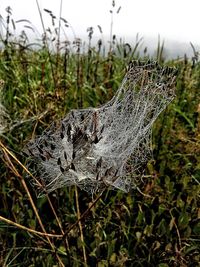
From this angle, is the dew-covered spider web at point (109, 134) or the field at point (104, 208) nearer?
the dew-covered spider web at point (109, 134)

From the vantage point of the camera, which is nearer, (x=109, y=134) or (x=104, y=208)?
(x=109, y=134)

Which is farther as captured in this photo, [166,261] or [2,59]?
[2,59]

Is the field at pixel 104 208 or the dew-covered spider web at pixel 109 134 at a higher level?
the dew-covered spider web at pixel 109 134

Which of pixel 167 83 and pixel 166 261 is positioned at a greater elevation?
pixel 167 83

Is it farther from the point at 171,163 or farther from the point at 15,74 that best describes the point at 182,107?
the point at 15,74

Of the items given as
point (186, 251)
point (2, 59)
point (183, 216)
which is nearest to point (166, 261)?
point (186, 251)

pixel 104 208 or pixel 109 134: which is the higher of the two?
pixel 109 134

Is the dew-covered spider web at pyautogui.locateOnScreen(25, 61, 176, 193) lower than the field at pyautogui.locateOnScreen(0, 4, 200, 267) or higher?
higher

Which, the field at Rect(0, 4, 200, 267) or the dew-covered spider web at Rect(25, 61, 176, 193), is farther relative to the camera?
the field at Rect(0, 4, 200, 267)
